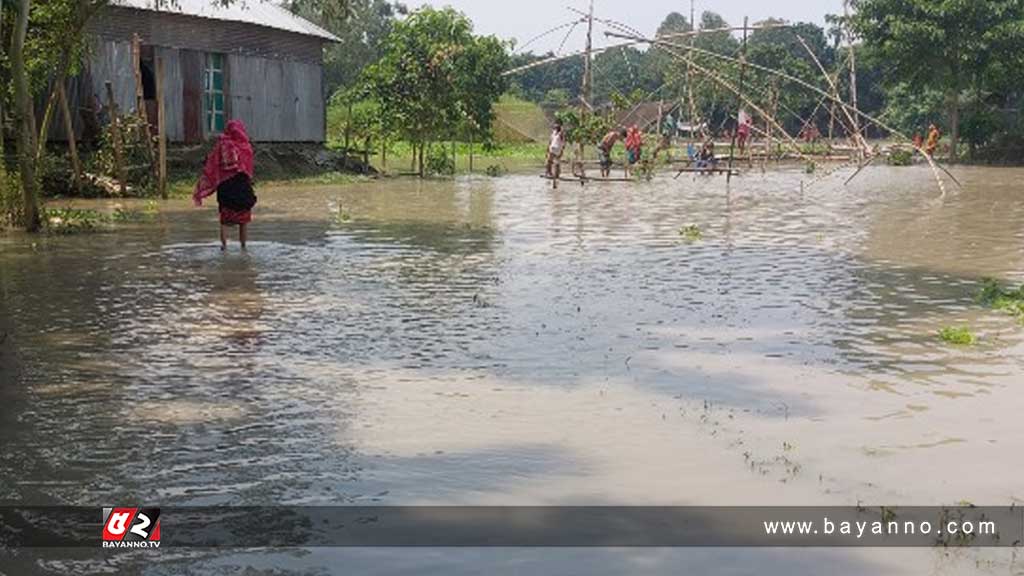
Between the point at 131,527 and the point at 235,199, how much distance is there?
8.08 m

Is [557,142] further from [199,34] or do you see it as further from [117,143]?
[117,143]

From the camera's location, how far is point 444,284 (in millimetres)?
10180

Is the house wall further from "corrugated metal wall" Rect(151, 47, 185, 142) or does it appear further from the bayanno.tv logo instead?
the bayanno.tv logo

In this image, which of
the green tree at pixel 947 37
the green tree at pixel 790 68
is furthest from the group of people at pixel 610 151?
the green tree at pixel 947 37

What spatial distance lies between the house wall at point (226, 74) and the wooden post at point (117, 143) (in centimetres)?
204

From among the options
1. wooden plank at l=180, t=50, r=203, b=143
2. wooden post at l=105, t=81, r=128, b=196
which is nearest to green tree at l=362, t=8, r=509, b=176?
wooden plank at l=180, t=50, r=203, b=143

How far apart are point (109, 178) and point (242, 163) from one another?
357 inches

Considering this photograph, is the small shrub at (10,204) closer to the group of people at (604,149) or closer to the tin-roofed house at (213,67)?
the tin-roofed house at (213,67)

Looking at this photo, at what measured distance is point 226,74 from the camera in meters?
24.8

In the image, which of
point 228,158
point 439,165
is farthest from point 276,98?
point 228,158

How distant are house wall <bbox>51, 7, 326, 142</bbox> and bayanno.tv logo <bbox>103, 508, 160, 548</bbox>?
1763cm

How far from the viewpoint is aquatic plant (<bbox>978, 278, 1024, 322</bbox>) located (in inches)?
341

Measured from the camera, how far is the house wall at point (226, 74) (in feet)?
71.5

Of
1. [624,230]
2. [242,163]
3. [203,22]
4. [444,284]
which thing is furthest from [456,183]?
[444,284]
